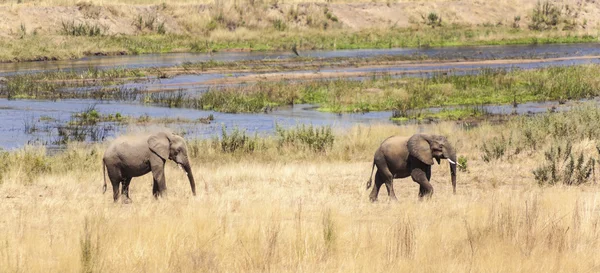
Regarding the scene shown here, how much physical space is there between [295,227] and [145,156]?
3.76 meters

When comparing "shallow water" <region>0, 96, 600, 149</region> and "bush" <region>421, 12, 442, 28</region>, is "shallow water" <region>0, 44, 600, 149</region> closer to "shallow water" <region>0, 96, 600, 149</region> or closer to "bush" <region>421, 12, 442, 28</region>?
"shallow water" <region>0, 96, 600, 149</region>

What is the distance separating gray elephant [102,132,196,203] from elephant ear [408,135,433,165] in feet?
10.6

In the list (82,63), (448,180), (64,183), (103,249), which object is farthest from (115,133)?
(82,63)

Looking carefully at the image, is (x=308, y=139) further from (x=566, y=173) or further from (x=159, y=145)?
(x=159, y=145)

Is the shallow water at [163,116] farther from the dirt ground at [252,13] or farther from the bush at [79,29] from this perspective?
the dirt ground at [252,13]

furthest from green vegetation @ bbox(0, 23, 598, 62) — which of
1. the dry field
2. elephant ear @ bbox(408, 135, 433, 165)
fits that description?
elephant ear @ bbox(408, 135, 433, 165)

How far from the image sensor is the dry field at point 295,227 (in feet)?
29.6

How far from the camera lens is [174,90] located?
39062 mm

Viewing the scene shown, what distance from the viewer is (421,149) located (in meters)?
13.8

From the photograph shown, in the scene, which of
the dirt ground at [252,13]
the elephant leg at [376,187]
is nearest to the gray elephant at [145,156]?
the elephant leg at [376,187]

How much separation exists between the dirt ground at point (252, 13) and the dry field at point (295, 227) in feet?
157

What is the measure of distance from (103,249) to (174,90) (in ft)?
98.9

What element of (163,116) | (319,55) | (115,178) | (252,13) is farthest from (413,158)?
(252,13)

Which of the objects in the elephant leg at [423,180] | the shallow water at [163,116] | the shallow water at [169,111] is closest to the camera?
the elephant leg at [423,180]
